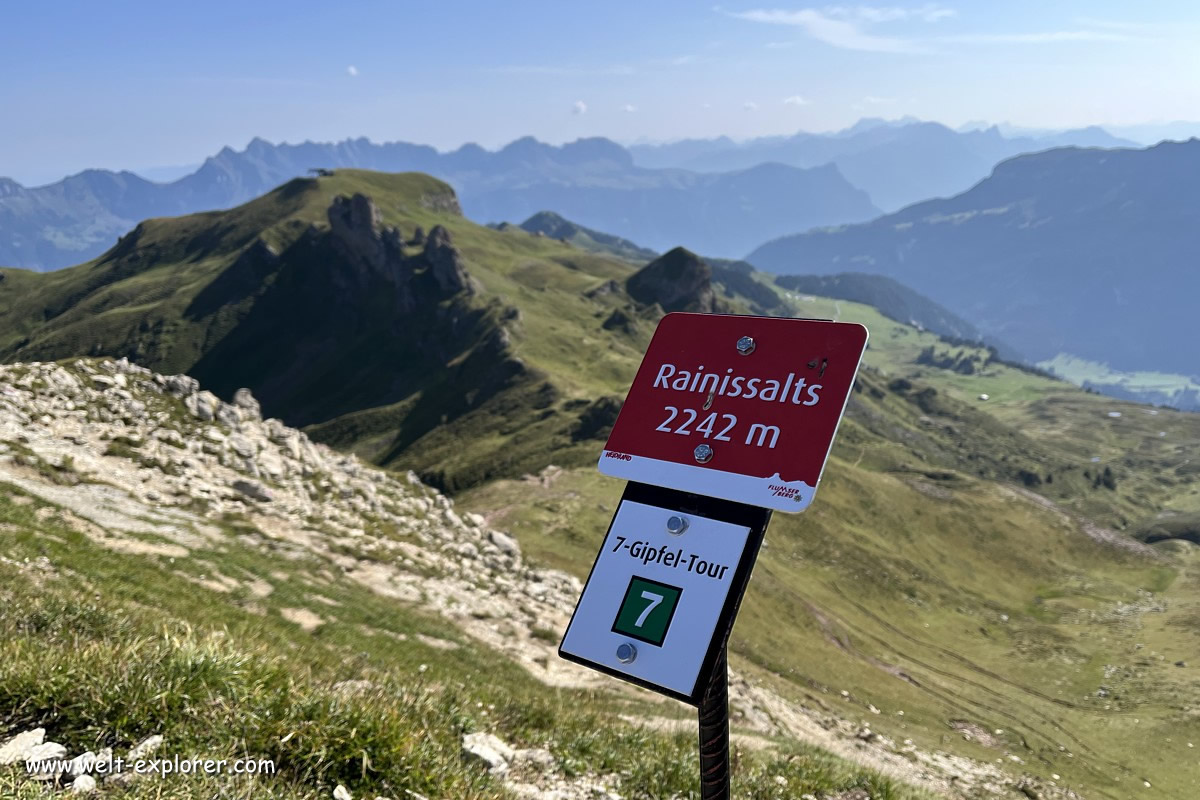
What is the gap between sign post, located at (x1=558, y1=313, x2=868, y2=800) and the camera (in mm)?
4344

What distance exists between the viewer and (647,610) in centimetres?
451

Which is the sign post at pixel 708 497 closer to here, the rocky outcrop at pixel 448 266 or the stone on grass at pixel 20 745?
the stone on grass at pixel 20 745

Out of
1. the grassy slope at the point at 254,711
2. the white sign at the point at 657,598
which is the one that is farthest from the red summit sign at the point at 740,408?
the grassy slope at the point at 254,711

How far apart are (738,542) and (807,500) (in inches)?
22.6

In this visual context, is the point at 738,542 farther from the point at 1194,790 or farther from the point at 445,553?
the point at 1194,790

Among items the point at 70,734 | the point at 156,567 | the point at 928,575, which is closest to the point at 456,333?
the point at 928,575

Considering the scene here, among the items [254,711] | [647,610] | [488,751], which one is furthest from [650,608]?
[488,751]

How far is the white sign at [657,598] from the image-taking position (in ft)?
14.0

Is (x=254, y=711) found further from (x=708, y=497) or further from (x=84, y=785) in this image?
(x=708, y=497)

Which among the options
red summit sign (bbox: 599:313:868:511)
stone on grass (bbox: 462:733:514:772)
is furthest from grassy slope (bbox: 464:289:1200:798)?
red summit sign (bbox: 599:313:868:511)

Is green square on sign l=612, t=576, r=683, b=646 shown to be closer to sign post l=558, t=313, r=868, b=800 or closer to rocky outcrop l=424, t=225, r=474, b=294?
sign post l=558, t=313, r=868, b=800

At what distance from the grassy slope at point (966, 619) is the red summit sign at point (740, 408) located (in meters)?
37.4

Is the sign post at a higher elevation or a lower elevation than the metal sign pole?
higher

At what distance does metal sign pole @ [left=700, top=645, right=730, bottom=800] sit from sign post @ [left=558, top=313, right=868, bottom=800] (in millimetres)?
11
